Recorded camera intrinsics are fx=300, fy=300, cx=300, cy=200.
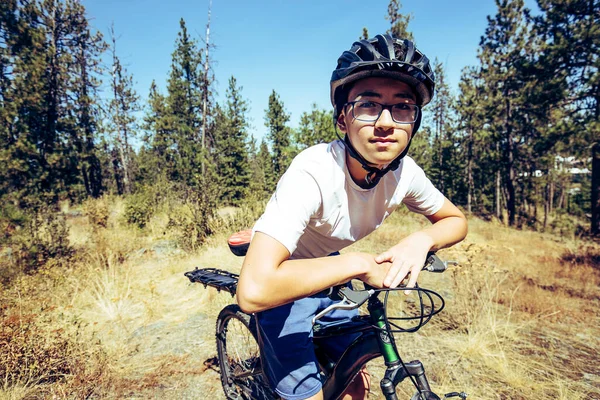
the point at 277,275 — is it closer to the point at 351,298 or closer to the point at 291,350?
the point at 351,298

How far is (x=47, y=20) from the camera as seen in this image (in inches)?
683

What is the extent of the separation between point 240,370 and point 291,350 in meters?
1.21

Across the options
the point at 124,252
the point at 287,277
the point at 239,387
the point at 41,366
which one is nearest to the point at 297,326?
the point at 287,277

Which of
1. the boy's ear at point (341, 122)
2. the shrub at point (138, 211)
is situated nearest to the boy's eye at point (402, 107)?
the boy's ear at point (341, 122)

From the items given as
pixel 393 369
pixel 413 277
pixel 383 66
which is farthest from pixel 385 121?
pixel 393 369

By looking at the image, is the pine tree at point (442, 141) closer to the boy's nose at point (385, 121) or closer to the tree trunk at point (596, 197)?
the tree trunk at point (596, 197)

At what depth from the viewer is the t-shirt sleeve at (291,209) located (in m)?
1.09

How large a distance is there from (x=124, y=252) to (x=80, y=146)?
1810 centimetres

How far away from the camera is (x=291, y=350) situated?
160 cm

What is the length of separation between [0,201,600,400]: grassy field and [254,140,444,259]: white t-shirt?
1.95 meters

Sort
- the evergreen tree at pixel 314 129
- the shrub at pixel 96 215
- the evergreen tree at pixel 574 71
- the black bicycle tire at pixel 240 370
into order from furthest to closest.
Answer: the evergreen tree at pixel 314 129 < the evergreen tree at pixel 574 71 < the shrub at pixel 96 215 < the black bicycle tire at pixel 240 370

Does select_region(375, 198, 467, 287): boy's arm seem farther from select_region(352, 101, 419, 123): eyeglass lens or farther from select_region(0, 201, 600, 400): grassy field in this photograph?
select_region(0, 201, 600, 400): grassy field

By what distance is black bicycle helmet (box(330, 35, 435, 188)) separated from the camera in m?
1.40

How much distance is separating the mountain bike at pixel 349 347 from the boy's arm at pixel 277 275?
0.07m
